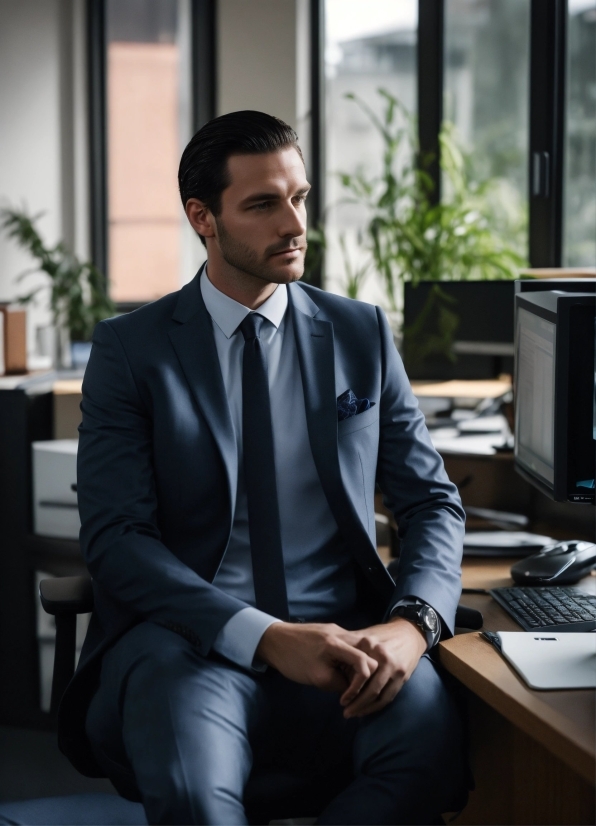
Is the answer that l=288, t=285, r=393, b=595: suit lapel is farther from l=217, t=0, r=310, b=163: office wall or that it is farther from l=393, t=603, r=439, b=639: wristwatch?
l=217, t=0, r=310, b=163: office wall

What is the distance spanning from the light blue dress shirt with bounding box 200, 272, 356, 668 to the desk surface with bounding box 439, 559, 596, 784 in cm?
24

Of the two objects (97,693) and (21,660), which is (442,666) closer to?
(97,693)

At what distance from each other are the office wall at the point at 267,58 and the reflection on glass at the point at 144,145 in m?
0.42

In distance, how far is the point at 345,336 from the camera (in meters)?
1.73

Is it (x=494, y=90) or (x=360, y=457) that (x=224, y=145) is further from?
(x=494, y=90)

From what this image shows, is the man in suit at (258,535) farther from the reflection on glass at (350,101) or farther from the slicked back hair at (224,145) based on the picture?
the reflection on glass at (350,101)

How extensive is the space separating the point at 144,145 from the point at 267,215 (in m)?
3.78

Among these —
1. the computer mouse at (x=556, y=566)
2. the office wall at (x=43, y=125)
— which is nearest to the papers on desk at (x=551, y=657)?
the computer mouse at (x=556, y=566)

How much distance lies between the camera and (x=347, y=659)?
1.35 meters

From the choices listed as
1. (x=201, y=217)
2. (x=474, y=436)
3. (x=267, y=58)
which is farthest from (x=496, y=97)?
(x=201, y=217)

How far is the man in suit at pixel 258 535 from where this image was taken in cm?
137

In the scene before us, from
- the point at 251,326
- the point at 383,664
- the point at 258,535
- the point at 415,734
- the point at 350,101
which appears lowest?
the point at 415,734

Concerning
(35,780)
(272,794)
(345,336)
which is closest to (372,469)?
(345,336)

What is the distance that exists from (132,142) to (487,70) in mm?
2029
